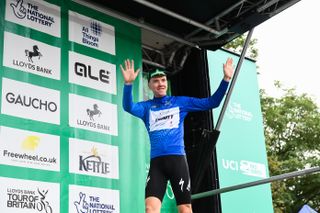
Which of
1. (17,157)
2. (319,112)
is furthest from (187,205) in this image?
(319,112)

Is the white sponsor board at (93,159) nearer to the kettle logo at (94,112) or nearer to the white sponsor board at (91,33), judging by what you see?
the kettle logo at (94,112)

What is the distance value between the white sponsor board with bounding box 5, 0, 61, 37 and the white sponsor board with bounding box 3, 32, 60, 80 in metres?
0.20

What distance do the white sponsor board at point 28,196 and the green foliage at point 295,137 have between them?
1572 cm

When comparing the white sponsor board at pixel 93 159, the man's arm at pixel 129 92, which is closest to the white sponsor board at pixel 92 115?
the white sponsor board at pixel 93 159

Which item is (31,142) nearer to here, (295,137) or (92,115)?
(92,115)

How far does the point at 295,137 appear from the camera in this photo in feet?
72.9

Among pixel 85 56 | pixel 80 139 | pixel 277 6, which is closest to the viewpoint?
pixel 80 139

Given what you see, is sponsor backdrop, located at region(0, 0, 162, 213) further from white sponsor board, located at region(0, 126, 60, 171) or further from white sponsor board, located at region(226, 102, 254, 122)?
white sponsor board, located at region(226, 102, 254, 122)

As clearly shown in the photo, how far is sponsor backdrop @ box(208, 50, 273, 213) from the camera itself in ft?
26.6

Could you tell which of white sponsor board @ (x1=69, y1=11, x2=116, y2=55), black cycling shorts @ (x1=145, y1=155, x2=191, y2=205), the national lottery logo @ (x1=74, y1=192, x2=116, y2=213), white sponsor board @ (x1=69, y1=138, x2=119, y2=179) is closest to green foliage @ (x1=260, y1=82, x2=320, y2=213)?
white sponsor board @ (x1=69, y1=11, x2=116, y2=55)

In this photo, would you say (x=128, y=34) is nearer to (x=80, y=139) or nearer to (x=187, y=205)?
(x=80, y=139)

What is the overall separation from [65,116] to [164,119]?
1755 millimetres

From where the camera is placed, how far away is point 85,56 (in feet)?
22.0

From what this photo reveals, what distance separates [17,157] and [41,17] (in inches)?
69.8
